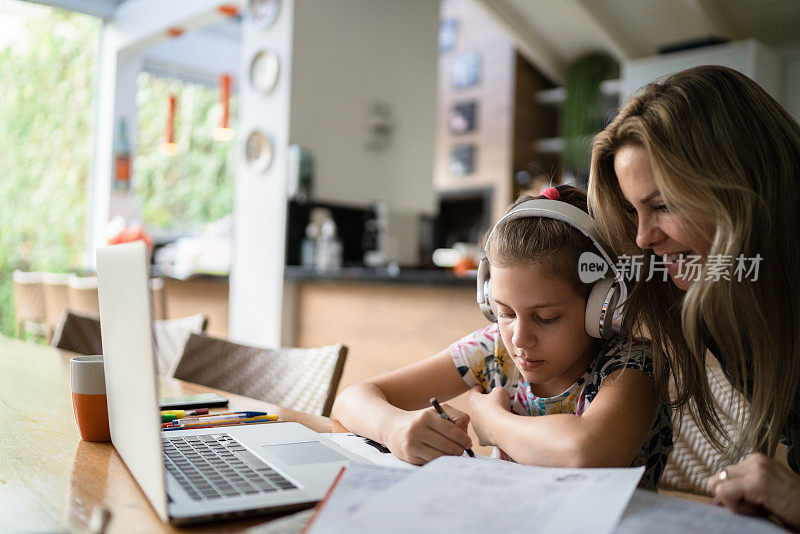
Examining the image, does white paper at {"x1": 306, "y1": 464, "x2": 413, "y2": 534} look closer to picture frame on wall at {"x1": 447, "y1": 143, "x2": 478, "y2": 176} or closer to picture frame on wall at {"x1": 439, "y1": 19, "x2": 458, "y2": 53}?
picture frame on wall at {"x1": 447, "y1": 143, "x2": 478, "y2": 176}

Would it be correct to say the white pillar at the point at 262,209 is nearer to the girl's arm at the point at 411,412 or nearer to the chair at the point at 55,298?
the chair at the point at 55,298

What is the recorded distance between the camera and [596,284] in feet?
3.38

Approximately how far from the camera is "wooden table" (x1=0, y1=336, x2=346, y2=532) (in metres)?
0.68

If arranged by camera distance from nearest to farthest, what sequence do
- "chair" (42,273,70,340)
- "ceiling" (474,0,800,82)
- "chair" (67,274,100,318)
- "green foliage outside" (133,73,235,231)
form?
"chair" (67,274,100,318) < "chair" (42,273,70,340) < "ceiling" (474,0,800,82) < "green foliage outside" (133,73,235,231)

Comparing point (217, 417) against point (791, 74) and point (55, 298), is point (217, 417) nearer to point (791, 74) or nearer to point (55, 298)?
point (55, 298)

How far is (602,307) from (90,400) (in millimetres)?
746

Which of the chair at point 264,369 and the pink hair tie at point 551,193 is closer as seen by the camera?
the pink hair tie at point 551,193

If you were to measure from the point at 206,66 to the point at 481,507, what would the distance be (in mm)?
6334

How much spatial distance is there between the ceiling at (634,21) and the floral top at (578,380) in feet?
15.1

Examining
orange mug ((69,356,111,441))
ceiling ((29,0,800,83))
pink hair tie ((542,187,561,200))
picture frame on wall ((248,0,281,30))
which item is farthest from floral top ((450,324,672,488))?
ceiling ((29,0,800,83))

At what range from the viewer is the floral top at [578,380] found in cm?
105

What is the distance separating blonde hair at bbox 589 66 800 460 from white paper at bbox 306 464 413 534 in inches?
17.3

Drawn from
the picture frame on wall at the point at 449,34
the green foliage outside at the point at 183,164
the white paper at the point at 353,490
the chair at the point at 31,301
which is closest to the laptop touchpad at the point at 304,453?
the white paper at the point at 353,490

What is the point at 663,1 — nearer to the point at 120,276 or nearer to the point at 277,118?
the point at 277,118
